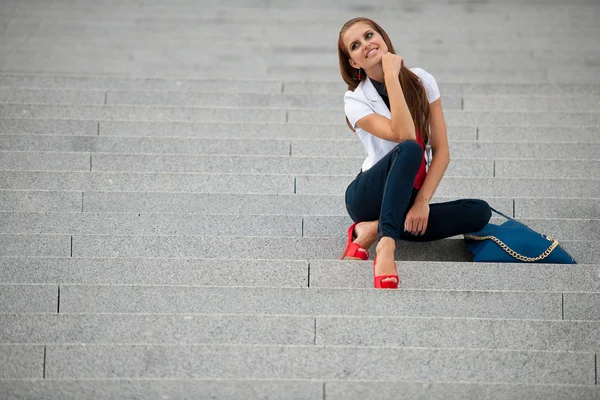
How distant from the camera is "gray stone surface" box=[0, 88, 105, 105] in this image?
6066mm

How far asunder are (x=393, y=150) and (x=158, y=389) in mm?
1430

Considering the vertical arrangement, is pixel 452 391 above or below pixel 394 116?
below

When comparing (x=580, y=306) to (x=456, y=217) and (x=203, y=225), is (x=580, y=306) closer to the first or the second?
(x=456, y=217)

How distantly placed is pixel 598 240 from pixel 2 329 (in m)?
2.75

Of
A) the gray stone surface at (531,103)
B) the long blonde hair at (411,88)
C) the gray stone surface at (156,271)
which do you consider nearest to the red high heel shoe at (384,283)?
the gray stone surface at (156,271)

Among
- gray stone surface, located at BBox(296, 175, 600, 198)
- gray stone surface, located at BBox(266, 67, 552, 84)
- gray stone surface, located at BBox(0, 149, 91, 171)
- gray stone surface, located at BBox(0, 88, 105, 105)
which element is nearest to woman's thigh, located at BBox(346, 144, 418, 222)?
gray stone surface, located at BBox(296, 175, 600, 198)

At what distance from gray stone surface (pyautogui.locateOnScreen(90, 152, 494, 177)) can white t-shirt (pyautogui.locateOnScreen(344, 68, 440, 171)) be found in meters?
1.02

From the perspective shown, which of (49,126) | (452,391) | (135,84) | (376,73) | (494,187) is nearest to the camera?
(452,391)

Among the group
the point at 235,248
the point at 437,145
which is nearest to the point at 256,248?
the point at 235,248

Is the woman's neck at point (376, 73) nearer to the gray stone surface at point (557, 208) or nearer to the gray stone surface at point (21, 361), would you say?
the gray stone surface at point (557, 208)

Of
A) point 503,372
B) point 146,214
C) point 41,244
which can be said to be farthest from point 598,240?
point 41,244

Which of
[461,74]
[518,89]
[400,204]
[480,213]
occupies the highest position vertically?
[400,204]

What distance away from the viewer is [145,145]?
18.0 ft

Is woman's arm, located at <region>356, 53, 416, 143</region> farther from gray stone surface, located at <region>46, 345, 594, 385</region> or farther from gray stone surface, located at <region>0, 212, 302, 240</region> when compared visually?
gray stone surface, located at <region>46, 345, 594, 385</region>
